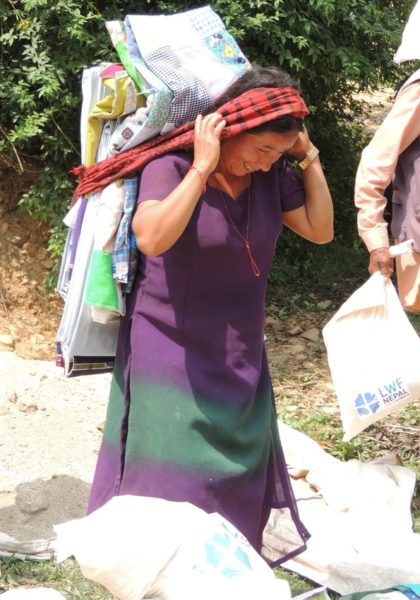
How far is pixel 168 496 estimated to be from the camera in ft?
9.30

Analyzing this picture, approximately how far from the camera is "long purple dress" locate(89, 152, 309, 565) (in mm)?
2746

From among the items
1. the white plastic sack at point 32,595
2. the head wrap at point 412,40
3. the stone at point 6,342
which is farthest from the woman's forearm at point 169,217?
the stone at point 6,342

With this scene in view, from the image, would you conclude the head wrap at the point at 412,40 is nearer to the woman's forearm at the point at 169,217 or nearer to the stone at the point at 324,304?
the woman's forearm at the point at 169,217

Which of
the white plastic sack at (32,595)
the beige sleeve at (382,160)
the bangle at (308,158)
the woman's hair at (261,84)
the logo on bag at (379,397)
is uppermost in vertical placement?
the woman's hair at (261,84)

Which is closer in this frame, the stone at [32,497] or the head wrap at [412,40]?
the head wrap at [412,40]

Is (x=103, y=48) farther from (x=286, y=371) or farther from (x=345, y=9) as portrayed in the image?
(x=286, y=371)

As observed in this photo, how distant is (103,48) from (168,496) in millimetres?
2796

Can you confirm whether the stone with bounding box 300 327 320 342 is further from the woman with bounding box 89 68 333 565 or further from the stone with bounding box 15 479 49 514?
the woman with bounding box 89 68 333 565

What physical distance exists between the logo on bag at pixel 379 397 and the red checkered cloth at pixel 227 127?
1.03 m

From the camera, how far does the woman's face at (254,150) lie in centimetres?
267

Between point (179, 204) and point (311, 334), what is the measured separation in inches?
138

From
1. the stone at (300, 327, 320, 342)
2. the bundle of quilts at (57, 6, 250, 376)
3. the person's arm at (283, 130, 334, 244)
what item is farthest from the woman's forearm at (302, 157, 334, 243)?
the stone at (300, 327, 320, 342)

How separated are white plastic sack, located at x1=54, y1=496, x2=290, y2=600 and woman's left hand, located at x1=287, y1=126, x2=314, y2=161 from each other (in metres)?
1.16

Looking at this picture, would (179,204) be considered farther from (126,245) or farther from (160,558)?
(160,558)
